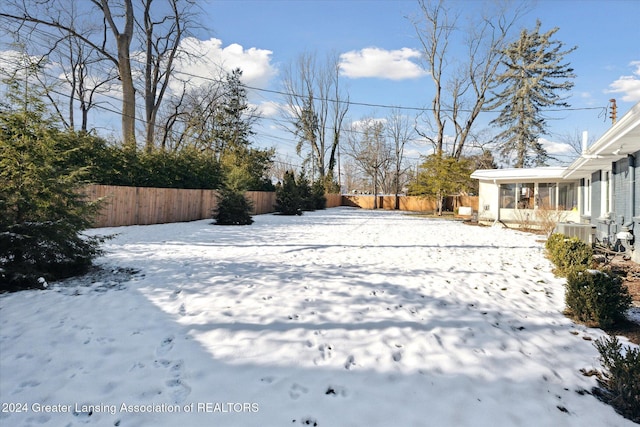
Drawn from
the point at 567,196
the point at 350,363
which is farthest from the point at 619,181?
the point at 350,363

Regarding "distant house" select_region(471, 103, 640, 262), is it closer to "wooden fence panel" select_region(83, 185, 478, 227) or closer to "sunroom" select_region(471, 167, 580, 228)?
"sunroom" select_region(471, 167, 580, 228)

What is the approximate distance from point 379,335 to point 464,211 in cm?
2059

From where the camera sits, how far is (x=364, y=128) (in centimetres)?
3669

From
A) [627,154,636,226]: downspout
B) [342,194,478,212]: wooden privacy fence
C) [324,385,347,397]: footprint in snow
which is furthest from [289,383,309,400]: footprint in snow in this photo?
[342,194,478,212]: wooden privacy fence

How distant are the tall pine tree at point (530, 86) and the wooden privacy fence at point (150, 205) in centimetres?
2387

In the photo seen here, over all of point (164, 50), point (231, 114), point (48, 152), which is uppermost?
point (164, 50)

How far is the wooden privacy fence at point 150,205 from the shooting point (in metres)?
10.7

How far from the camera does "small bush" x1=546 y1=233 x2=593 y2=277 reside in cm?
542

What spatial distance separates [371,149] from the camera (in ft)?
119

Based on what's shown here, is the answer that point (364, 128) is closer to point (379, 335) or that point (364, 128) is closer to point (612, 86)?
point (612, 86)

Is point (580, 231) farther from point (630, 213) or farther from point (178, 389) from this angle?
point (178, 389)

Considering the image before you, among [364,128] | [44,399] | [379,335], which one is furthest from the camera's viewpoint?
[364,128]

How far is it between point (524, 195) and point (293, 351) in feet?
55.4

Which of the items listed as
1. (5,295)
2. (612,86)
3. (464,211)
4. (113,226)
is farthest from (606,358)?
(612,86)
